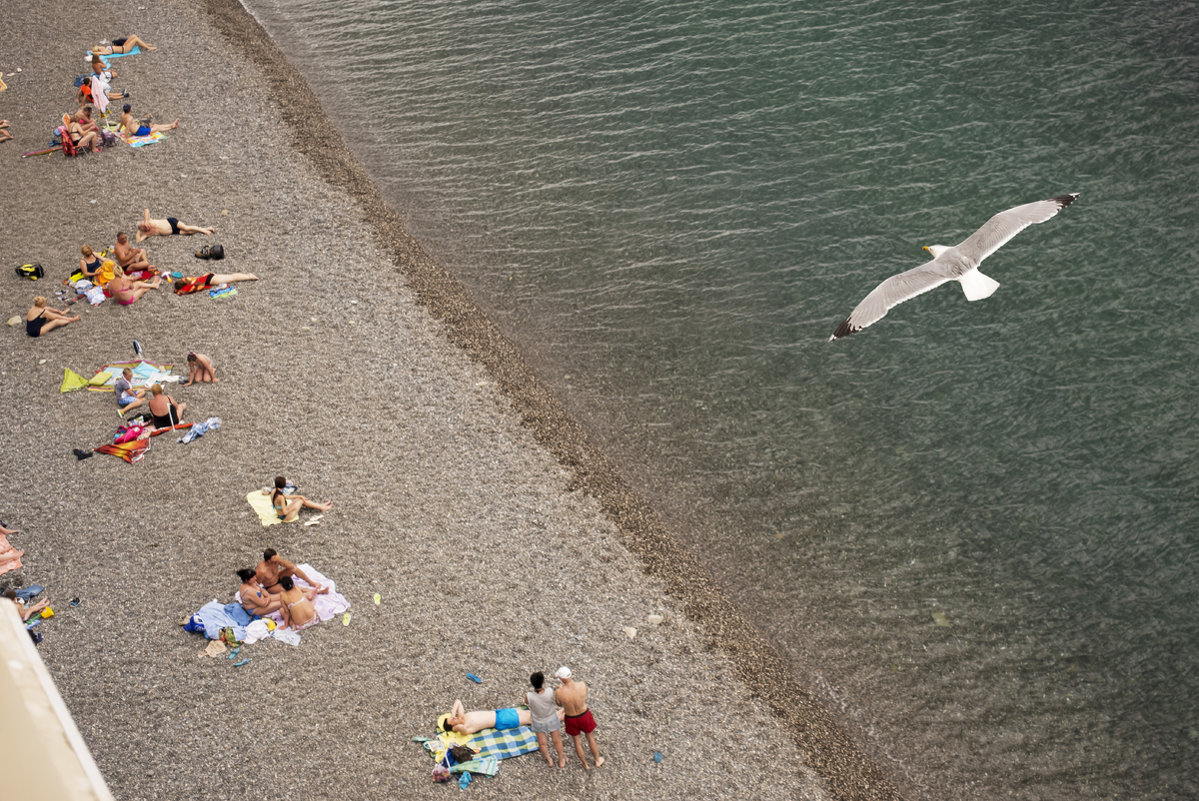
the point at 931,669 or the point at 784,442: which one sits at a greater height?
the point at 784,442

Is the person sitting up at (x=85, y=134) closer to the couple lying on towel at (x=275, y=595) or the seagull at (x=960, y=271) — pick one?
the couple lying on towel at (x=275, y=595)

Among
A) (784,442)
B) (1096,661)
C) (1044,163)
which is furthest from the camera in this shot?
(1044,163)

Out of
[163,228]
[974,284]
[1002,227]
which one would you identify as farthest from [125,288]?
[1002,227]

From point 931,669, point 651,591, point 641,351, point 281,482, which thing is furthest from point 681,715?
point 641,351

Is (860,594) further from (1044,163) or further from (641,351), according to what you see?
(1044,163)

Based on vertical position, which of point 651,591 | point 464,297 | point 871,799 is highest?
point 464,297

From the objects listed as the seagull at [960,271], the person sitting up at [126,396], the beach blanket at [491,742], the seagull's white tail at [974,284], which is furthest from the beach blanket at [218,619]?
the seagull's white tail at [974,284]

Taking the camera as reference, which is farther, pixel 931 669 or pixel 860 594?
pixel 860 594

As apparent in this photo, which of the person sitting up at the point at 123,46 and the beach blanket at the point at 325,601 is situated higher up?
the person sitting up at the point at 123,46

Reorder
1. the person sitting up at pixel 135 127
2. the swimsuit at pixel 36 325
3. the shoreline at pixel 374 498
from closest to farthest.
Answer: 1. the shoreline at pixel 374 498
2. the swimsuit at pixel 36 325
3. the person sitting up at pixel 135 127
